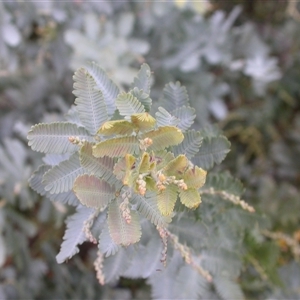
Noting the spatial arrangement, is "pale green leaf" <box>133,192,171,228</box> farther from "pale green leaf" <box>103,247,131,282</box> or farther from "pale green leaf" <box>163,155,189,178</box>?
"pale green leaf" <box>103,247,131,282</box>

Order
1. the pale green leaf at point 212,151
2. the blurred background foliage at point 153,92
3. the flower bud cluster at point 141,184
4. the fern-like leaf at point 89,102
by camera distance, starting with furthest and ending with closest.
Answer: the blurred background foliage at point 153,92, the pale green leaf at point 212,151, the fern-like leaf at point 89,102, the flower bud cluster at point 141,184

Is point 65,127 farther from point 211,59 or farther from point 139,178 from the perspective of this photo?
point 211,59

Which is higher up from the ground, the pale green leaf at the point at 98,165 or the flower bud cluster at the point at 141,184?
the flower bud cluster at the point at 141,184

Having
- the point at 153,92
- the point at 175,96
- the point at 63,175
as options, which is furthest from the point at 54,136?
the point at 153,92

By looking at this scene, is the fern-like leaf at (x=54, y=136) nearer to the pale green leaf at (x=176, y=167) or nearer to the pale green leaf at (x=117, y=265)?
the pale green leaf at (x=176, y=167)

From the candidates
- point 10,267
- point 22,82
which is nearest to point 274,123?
point 22,82

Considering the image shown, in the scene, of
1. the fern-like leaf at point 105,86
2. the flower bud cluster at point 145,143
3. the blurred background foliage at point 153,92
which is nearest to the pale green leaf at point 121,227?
the flower bud cluster at point 145,143

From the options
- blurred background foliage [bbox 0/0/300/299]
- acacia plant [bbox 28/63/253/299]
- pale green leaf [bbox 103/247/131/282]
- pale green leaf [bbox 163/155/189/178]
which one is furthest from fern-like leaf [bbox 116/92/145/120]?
blurred background foliage [bbox 0/0/300/299]
